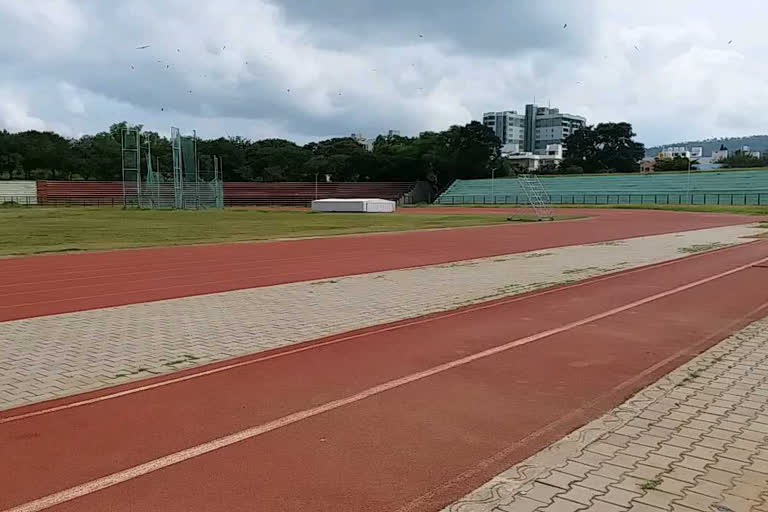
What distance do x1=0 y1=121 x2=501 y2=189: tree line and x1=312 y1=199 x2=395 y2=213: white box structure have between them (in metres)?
35.4

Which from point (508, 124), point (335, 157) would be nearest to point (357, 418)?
point (335, 157)

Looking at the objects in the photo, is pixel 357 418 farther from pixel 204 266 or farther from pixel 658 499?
pixel 204 266

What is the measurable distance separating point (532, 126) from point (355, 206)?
470ft

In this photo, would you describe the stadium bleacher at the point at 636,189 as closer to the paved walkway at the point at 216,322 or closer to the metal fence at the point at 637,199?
the metal fence at the point at 637,199

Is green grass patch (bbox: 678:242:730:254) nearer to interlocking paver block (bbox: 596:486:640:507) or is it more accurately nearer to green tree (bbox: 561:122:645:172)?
interlocking paver block (bbox: 596:486:640:507)

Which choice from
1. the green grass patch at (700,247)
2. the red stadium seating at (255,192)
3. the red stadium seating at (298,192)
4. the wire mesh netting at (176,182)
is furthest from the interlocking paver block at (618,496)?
the red stadium seating at (298,192)

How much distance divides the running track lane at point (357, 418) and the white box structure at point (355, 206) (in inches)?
1843

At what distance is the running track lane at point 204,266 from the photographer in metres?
10.7

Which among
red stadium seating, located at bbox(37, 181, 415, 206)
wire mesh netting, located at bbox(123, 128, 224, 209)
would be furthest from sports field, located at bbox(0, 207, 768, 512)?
red stadium seating, located at bbox(37, 181, 415, 206)

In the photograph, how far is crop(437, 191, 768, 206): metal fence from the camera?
199 ft

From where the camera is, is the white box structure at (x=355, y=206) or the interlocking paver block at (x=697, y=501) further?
the white box structure at (x=355, y=206)

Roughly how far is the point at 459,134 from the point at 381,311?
285ft

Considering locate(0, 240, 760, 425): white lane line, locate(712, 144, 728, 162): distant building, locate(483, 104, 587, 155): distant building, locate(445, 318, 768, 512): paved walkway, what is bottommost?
locate(0, 240, 760, 425): white lane line

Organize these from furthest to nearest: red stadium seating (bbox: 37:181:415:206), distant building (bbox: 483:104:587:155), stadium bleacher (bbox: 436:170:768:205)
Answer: distant building (bbox: 483:104:587:155) < red stadium seating (bbox: 37:181:415:206) < stadium bleacher (bbox: 436:170:768:205)
